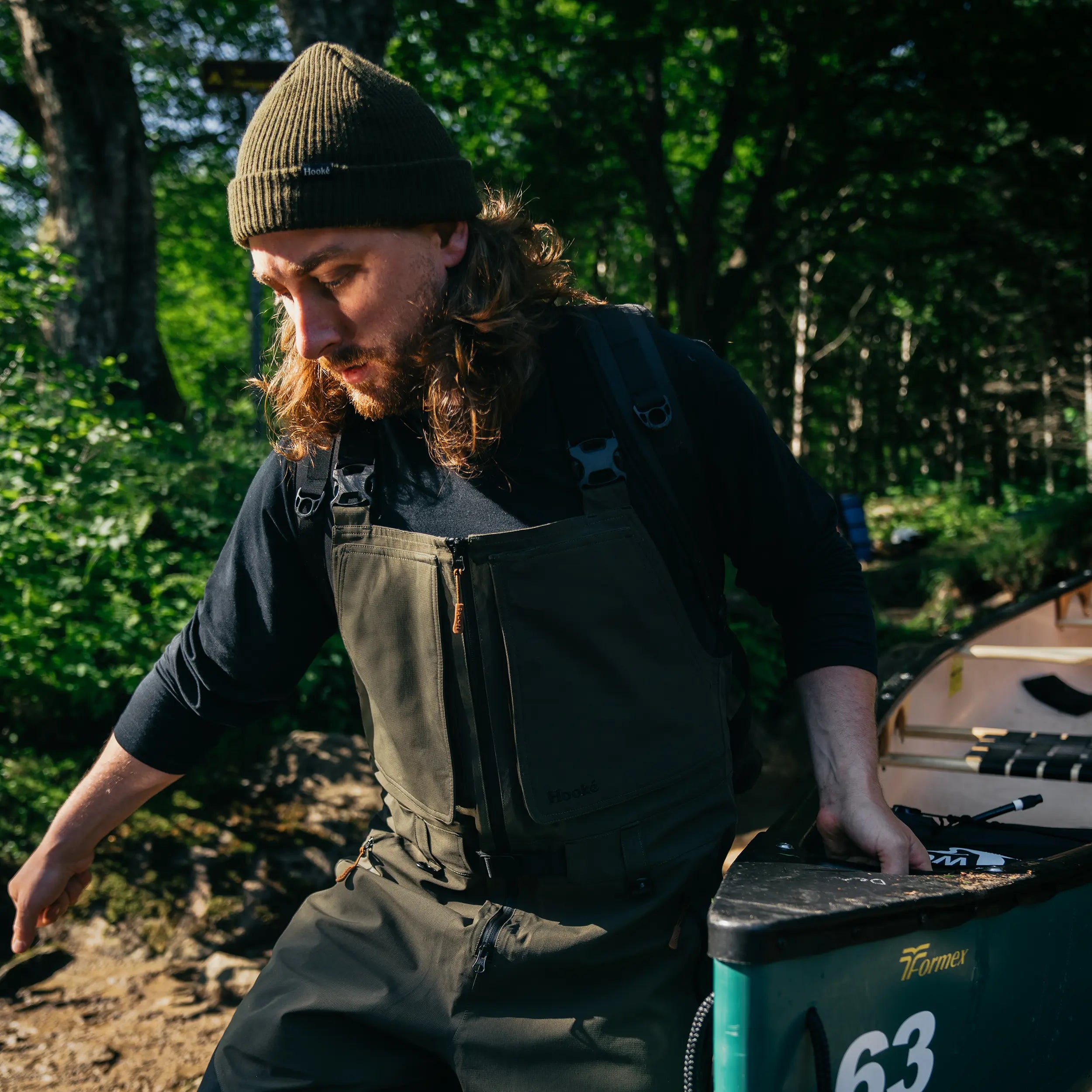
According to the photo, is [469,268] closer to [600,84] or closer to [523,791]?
[523,791]

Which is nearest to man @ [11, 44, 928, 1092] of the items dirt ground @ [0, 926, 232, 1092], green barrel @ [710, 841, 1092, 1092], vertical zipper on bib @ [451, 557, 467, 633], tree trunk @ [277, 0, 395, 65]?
vertical zipper on bib @ [451, 557, 467, 633]

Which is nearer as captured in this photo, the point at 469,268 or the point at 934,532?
the point at 469,268

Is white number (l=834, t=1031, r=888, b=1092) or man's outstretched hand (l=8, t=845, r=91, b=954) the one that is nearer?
white number (l=834, t=1031, r=888, b=1092)

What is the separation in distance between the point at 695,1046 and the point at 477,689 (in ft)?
1.93

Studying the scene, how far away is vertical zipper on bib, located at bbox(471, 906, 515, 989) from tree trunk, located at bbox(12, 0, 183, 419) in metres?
6.86

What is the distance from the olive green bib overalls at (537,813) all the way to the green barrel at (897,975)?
0.47ft

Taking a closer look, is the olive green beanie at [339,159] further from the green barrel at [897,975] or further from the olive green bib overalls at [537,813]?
the green barrel at [897,975]

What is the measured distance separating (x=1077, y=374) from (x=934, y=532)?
4320mm

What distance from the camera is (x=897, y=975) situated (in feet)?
5.35

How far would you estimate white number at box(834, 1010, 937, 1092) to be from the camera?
1573mm

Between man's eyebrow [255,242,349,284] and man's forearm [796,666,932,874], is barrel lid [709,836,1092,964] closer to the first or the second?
man's forearm [796,666,932,874]

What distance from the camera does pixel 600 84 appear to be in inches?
494

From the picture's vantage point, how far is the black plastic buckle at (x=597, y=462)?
62.0 inches

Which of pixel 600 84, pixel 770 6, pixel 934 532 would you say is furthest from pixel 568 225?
pixel 934 532
